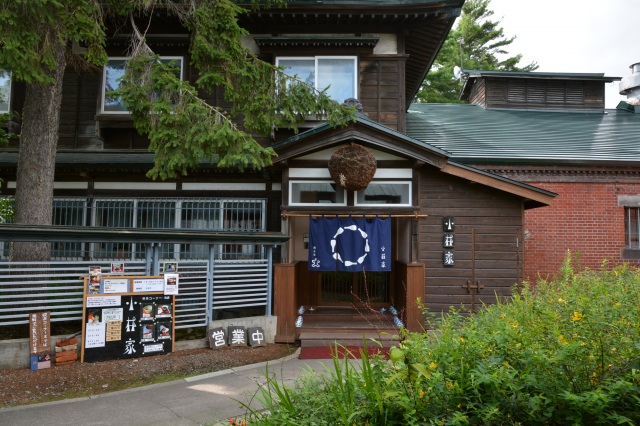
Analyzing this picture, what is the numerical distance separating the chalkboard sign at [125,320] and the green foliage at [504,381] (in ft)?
15.3

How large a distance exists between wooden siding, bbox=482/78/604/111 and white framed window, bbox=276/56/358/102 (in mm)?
7797

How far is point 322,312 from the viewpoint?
11.2 meters

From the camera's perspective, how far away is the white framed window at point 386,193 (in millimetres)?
9938

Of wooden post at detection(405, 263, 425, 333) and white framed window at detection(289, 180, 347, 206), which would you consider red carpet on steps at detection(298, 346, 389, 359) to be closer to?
wooden post at detection(405, 263, 425, 333)

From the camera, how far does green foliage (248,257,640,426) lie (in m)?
2.90

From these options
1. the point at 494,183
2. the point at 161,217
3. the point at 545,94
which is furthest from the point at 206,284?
the point at 545,94

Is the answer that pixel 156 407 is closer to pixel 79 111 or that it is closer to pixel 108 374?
pixel 108 374

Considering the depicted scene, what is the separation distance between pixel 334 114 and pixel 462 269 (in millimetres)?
4558

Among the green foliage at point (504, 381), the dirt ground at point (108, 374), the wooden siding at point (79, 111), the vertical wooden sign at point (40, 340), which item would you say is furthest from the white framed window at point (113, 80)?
the green foliage at point (504, 381)

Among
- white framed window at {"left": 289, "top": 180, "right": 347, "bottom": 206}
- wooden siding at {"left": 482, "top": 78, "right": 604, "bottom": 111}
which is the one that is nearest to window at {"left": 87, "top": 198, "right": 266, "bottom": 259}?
white framed window at {"left": 289, "top": 180, "right": 347, "bottom": 206}

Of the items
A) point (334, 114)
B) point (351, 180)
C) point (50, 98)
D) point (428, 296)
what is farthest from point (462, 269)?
point (50, 98)

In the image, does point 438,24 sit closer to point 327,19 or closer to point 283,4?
point 327,19

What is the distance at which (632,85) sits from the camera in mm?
19781

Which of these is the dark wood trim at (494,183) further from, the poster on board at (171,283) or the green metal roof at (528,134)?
the poster on board at (171,283)
